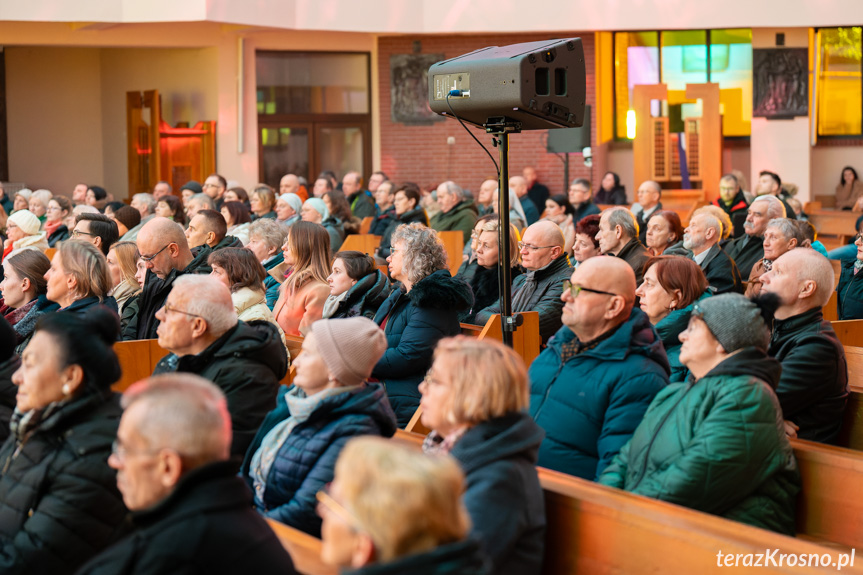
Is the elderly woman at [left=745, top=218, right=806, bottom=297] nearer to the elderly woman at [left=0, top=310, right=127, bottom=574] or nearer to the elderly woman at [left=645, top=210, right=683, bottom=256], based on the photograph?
the elderly woman at [left=645, top=210, right=683, bottom=256]

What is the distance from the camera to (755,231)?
7.62 metres

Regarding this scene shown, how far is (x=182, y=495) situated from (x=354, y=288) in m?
2.96

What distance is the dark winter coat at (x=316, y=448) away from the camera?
3.05 metres

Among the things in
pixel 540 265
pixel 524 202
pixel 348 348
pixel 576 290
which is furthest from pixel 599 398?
pixel 524 202

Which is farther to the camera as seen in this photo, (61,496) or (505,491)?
(61,496)

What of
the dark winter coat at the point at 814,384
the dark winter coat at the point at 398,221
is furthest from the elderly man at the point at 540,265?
the dark winter coat at the point at 398,221

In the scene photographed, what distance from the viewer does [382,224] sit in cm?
1051

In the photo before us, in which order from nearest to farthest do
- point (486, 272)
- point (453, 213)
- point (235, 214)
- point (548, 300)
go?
point (548, 300)
point (486, 272)
point (235, 214)
point (453, 213)

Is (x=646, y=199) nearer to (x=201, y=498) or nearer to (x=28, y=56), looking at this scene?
(x=201, y=498)

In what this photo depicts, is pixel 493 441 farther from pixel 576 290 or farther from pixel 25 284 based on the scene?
pixel 25 284

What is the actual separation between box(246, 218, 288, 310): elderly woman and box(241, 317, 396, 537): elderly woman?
10.9 ft

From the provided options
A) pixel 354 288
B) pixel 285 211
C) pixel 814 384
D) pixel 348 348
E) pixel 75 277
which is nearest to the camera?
pixel 348 348

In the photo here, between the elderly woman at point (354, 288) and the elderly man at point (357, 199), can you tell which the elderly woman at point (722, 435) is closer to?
the elderly woman at point (354, 288)

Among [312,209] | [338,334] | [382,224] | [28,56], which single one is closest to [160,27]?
[28,56]
